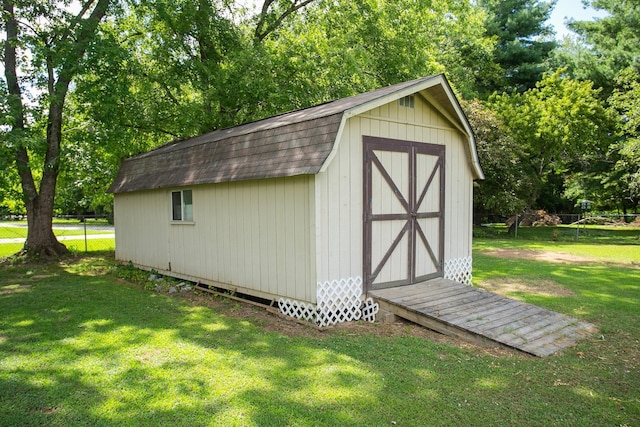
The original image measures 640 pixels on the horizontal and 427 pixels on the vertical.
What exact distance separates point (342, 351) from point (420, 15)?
16109mm

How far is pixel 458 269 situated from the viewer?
7949mm

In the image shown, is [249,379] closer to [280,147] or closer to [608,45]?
[280,147]

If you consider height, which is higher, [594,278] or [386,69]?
[386,69]

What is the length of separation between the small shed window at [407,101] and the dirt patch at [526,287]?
4.09 meters

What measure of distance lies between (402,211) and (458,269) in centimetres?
207

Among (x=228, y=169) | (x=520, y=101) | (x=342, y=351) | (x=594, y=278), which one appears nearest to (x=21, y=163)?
(x=228, y=169)

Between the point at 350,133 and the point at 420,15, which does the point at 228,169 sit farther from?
the point at 420,15

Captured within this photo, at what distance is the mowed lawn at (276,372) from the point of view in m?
3.38

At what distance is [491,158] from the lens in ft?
60.0

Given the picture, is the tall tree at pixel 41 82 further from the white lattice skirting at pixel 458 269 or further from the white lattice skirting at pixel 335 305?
the white lattice skirting at pixel 458 269

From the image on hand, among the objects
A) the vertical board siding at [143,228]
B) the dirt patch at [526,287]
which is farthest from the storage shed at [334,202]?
the dirt patch at [526,287]

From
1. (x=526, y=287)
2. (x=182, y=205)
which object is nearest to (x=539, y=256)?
(x=526, y=287)

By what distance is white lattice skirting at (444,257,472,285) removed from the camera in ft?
25.3

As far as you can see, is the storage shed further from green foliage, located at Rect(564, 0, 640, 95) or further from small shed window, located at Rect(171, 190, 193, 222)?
green foliage, located at Rect(564, 0, 640, 95)
